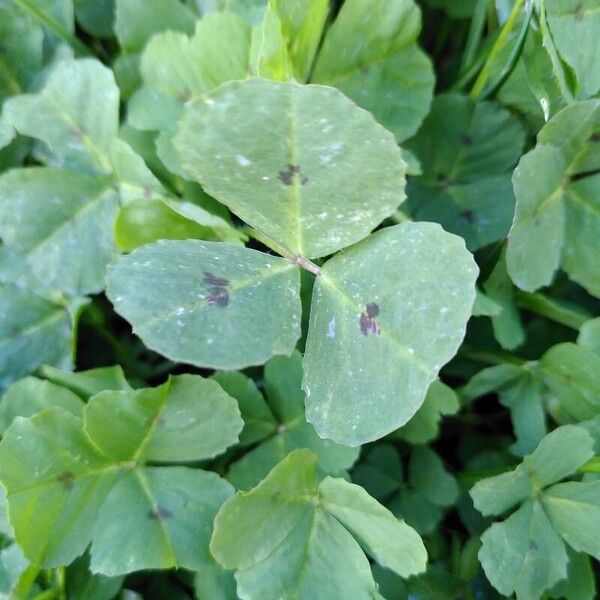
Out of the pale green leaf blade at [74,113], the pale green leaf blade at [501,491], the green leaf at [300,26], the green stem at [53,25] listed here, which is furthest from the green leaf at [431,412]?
the green stem at [53,25]

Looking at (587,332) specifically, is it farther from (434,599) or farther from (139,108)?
(139,108)

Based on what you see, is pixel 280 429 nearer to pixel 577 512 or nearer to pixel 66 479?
pixel 66 479

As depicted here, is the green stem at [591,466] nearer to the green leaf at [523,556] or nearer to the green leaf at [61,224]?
the green leaf at [523,556]

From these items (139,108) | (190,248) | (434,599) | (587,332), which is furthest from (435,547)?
(139,108)

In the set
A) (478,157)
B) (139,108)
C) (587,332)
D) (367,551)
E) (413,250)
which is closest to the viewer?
(413,250)

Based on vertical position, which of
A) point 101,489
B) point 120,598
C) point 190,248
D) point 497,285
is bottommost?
point 120,598

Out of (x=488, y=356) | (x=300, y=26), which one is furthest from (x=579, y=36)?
(x=488, y=356)
